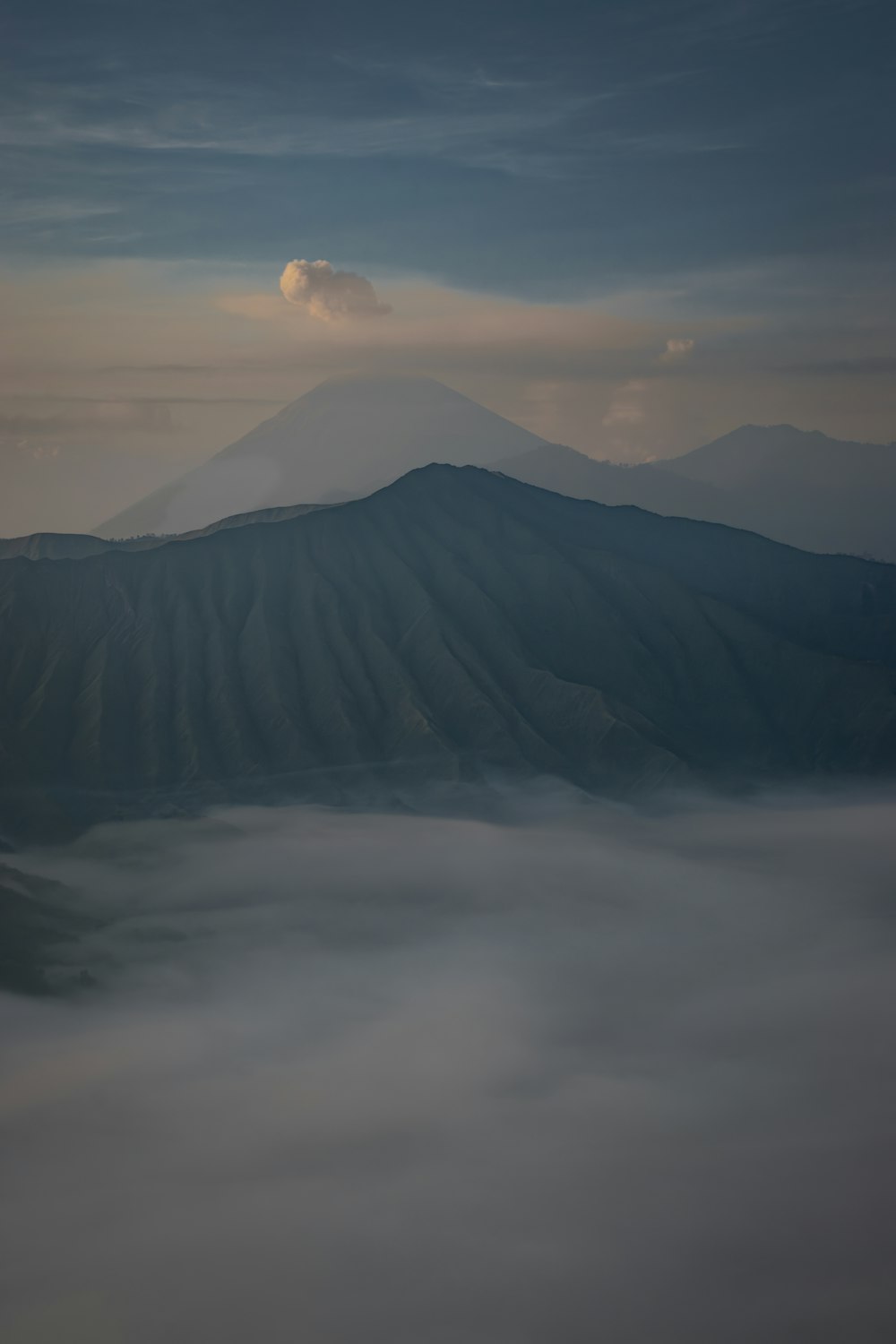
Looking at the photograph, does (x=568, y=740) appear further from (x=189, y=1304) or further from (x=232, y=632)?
(x=189, y=1304)

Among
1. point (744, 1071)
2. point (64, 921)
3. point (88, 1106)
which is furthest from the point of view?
point (64, 921)

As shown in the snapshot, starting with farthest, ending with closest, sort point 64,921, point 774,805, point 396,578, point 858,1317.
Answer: point 396,578 < point 774,805 < point 64,921 < point 858,1317

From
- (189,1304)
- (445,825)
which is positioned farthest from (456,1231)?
(445,825)

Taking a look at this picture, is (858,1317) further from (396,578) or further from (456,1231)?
(396,578)

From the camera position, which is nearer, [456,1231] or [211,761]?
[456,1231]

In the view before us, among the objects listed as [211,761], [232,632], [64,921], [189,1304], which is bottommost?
[189,1304]

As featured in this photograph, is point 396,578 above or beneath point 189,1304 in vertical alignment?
above
